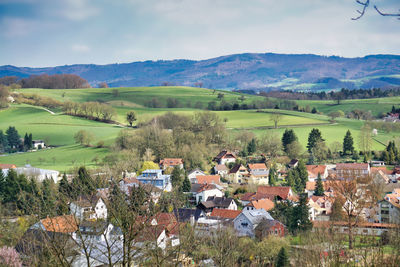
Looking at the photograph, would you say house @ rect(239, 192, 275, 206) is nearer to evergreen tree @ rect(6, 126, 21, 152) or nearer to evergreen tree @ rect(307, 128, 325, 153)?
evergreen tree @ rect(307, 128, 325, 153)

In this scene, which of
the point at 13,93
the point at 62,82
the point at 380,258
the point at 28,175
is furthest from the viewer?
the point at 62,82

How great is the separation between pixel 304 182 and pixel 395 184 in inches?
329

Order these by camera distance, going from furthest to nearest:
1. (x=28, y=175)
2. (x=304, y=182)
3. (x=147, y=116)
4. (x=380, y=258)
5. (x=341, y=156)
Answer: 1. (x=147, y=116)
2. (x=341, y=156)
3. (x=304, y=182)
4. (x=28, y=175)
5. (x=380, y=258)

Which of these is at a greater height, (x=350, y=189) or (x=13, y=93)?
(x=13, y=93)

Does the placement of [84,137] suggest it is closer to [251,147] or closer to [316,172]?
[251,147]

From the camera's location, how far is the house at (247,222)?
3053cm

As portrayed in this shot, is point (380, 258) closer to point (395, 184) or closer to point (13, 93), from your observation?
point (395, 184)

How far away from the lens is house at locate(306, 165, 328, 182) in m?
47.6

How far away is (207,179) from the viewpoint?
1786 inches

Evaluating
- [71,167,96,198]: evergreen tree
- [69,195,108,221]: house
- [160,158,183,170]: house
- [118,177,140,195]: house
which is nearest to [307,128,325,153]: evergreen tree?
[160,158,183,170]: house

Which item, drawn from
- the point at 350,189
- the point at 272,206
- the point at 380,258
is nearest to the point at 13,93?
the point at 272,206

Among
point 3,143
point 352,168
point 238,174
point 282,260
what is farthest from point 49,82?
point 282,260

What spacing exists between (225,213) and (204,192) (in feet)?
17.5

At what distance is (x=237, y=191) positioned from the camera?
1703 inches
